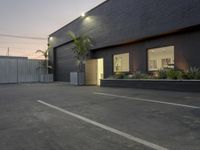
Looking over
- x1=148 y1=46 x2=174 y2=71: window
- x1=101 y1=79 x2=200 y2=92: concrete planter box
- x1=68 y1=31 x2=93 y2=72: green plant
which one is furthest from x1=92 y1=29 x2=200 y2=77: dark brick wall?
x1=68 y1=31 x2=93 y2=72: green plant

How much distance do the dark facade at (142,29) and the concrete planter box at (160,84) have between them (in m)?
1.73

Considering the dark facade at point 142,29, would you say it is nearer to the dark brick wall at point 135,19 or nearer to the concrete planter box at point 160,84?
the dark brick wall at point 135,19

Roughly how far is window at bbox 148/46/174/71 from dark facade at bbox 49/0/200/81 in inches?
9.5

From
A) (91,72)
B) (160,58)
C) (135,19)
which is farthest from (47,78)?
(160,58)

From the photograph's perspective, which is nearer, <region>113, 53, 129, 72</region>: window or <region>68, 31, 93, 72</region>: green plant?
<region>113, 53, 129, 72</region>: window

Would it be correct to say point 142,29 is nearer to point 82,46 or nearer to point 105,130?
point 82,46

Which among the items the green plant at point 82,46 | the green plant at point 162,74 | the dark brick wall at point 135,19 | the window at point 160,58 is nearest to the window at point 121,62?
the dark brick wall at point 135,19

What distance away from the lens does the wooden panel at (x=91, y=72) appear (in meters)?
18.4

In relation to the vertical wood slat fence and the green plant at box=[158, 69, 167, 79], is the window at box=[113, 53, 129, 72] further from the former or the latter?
the vertical wood slat fence

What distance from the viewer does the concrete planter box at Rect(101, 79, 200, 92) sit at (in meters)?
8.83

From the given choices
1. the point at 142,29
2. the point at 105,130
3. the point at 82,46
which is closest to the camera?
the point at 105,130

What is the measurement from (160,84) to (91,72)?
30.5 ft

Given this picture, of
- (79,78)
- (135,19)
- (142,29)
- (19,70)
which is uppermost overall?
(135,19)

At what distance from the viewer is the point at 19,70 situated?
25.7 metres
